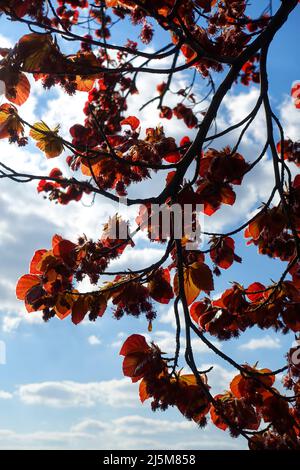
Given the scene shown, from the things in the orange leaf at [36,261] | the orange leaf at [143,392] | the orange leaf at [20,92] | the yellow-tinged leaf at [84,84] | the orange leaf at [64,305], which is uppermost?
the yellow-tinged leaf at [84,84]

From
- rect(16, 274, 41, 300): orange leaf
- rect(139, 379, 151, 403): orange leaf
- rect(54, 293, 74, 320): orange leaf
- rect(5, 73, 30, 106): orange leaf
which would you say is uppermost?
rect(5, 73, 30, 106): orange leaf

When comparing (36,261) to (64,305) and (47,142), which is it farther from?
(47,142)

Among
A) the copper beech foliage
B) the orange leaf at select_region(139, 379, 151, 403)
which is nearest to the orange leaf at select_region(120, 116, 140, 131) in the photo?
the copper beech foliage

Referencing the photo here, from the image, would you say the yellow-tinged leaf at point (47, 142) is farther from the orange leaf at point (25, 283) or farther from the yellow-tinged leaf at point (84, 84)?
the orange leaf at point (25, 283)

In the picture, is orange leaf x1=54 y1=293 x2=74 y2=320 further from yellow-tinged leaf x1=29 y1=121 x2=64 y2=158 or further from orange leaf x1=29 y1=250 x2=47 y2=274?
yellow-tinged leaf x1=29 y1=121 x2=64 y2=158

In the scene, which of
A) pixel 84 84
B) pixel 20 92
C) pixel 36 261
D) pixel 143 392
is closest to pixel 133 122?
pixel 84 84

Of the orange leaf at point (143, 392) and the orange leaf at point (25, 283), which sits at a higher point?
the orange leaf at point (25, 283)

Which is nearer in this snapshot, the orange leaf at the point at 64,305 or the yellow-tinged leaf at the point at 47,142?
the yellow-tinged leaf at the point at 47,142

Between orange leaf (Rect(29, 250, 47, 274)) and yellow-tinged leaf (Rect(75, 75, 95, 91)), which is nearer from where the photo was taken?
orange leaf (Rect(29, 250, 47, 274))

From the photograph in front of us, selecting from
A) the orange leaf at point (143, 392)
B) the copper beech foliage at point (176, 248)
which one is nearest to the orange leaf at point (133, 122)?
the copper beech foliage at point (176, 248)

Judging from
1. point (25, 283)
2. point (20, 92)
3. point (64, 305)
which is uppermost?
point (20, 92)

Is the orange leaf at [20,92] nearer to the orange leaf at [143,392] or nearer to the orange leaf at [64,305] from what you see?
the orange leaf at [64,305]

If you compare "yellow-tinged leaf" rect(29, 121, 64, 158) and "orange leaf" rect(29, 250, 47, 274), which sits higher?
"yellow-tinged leaf" rect(29, 121, 64, 158)
